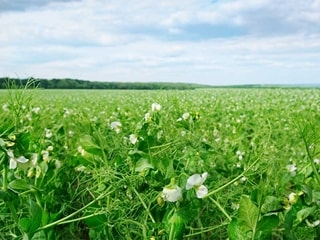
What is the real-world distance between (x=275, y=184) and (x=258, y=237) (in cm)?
40

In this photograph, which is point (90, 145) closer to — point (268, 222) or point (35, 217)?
point (35, 217)

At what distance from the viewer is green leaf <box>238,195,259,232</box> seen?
110cm

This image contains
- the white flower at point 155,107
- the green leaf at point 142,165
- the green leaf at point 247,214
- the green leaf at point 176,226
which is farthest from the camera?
the white flower at point 155,107

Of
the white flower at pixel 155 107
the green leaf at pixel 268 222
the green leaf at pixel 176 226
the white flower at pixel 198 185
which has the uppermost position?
the white flower at pixel 155 107

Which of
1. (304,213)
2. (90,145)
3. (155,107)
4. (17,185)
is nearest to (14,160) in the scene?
(17,185)

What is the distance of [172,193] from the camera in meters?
1.19

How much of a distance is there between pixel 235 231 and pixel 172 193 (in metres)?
0.16

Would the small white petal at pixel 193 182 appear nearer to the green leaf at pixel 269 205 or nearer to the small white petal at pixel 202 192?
the small white petal at pixel 202 192

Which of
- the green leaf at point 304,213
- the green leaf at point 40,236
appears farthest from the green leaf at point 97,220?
the green leaf at point 304,213

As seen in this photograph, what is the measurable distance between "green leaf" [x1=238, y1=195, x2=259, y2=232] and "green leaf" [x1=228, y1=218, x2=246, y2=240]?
0.06 ft

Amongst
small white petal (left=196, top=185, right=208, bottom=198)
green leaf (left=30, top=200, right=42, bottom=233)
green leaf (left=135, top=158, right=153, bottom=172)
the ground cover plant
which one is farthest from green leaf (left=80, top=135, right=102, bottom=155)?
small white petal (left=196, top=185, right=208, bottom=198)

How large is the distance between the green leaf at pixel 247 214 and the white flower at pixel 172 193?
151mm

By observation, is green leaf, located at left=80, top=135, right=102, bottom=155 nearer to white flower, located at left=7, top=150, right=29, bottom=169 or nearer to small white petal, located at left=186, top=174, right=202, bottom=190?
white flower, located at left=7, top=150, right=29, bottom=169

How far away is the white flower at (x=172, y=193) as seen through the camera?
46.8 inches
